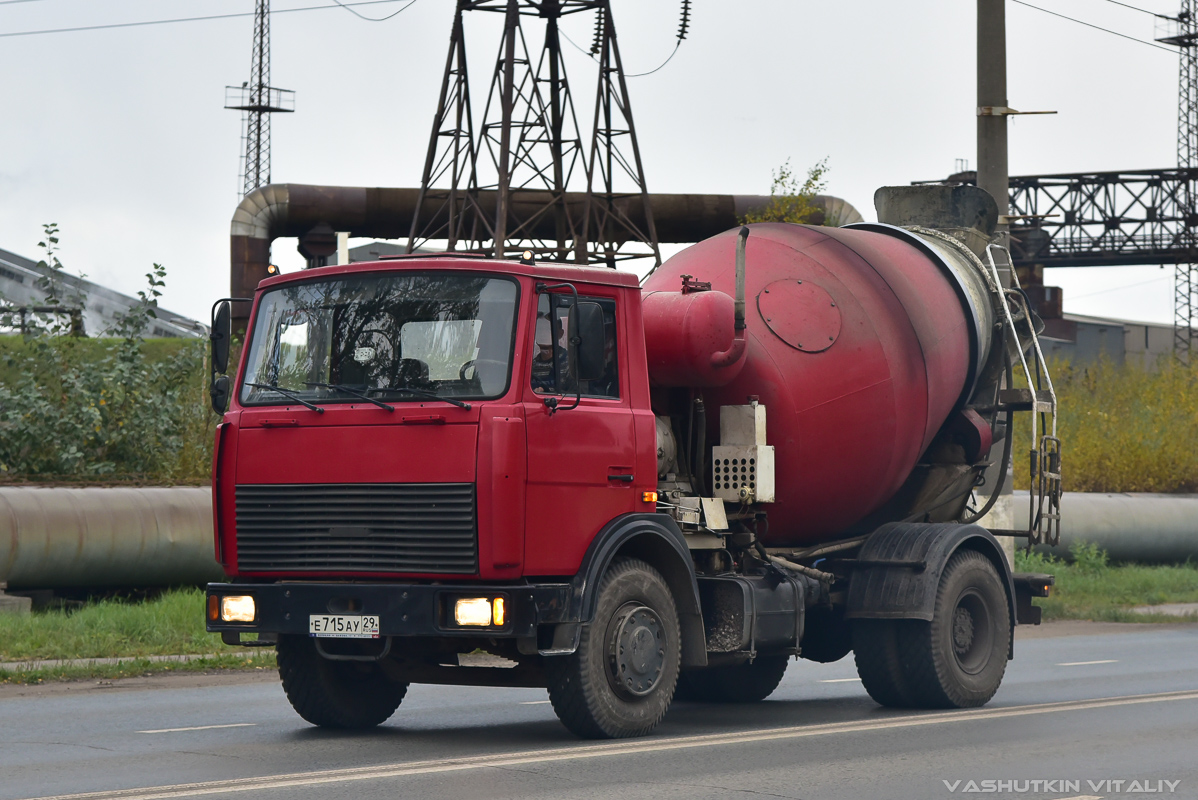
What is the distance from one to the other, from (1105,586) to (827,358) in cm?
1368

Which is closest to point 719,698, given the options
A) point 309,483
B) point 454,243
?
point 309,483

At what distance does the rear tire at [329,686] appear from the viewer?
10141 millimetres

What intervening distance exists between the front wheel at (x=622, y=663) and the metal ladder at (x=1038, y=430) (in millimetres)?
3980

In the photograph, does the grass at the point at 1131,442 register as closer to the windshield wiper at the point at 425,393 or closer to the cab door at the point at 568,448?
the cab door at the point at 568,448

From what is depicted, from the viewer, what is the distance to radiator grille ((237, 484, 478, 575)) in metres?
8.87

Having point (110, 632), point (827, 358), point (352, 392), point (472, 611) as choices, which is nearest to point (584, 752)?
point (472, 611)

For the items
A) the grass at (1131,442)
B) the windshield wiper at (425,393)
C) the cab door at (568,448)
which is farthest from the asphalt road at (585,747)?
the grass at (1131,442)

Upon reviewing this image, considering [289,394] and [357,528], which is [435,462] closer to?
[357,528]

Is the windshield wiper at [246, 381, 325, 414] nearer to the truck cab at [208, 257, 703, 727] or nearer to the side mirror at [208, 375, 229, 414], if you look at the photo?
the truck cab at [208, 257, 703, 727]

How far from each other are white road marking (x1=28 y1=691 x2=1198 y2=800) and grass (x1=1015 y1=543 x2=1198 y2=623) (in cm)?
920

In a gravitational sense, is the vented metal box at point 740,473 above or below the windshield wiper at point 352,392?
below

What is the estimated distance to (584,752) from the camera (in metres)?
8.88

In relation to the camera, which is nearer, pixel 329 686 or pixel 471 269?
pixel 471 269

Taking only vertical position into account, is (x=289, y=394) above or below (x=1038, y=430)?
above
